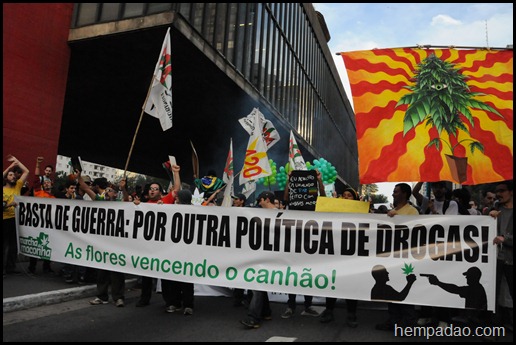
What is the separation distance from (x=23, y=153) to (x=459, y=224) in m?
8.47

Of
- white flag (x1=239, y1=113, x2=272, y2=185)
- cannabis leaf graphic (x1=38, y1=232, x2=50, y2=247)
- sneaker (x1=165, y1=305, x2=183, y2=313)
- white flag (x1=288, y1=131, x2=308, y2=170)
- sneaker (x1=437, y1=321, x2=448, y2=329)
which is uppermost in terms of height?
white flag (x1=288, y1=131, x2=308, y2=170)

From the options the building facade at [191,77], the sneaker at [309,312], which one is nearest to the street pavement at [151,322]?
the sneaker at [309,312]

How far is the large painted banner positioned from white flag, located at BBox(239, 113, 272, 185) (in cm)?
208

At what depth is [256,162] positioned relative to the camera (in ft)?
22.4

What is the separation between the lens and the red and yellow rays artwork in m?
4.04

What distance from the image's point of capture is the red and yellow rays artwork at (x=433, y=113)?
13.3 ft

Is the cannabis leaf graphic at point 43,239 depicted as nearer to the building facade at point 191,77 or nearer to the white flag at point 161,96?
the building facade at point 191,77

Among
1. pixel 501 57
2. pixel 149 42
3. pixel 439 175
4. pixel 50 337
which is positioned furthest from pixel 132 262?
pixel 149 42

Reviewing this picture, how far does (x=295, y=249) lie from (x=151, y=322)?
6.00 ft

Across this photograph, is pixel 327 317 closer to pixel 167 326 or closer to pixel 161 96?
pixel 167 326

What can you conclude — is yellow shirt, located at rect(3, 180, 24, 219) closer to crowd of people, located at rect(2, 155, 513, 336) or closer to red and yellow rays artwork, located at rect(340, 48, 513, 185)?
crowd of people, located at rect(2, 155, 513, 336)

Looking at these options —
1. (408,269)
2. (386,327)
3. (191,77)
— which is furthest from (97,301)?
(191,77)

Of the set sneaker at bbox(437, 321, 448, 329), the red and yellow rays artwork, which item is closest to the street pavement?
sneaker at bbox(437, 321, 448, 329)

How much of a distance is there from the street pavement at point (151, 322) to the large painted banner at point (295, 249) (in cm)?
48
